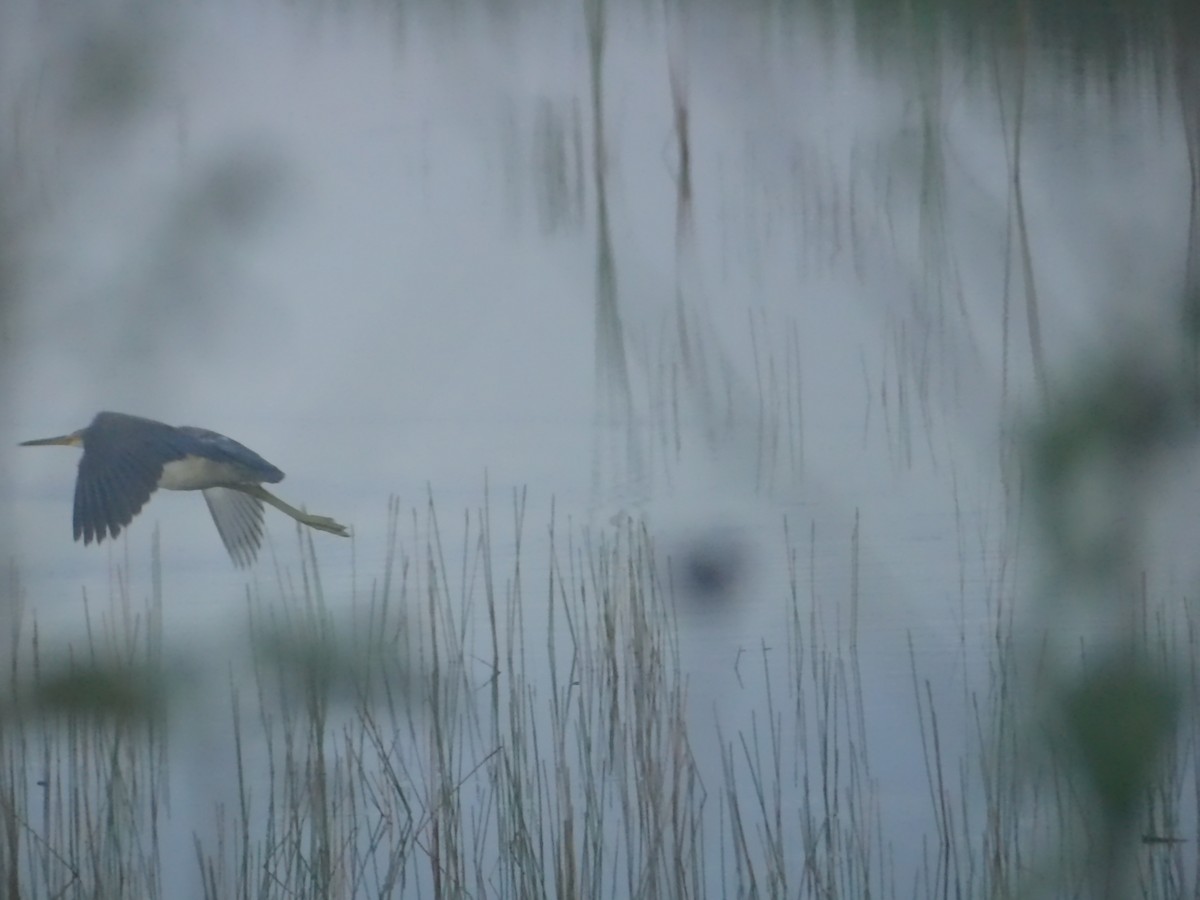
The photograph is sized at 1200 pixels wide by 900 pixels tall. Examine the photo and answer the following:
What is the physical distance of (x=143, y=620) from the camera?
225 cm

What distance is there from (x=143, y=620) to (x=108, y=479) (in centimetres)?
23

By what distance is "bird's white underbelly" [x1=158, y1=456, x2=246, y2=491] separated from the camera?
87.7 inches

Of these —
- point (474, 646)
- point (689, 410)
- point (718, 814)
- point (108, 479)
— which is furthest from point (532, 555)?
point (108, 479)

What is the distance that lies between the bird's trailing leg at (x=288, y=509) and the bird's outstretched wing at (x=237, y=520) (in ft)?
0.04

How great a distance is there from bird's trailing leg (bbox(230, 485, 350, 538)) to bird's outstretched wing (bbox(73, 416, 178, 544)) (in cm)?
12

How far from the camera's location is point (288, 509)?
88.6 inches

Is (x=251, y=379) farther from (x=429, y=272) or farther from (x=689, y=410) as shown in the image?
(x=689, y=410)

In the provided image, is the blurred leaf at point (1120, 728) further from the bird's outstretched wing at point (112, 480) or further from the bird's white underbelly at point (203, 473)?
the bird's outstretched wing at point (112, 480)

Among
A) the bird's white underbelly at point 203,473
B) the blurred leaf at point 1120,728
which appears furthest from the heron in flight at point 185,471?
the blurred leaf at point 1120,728

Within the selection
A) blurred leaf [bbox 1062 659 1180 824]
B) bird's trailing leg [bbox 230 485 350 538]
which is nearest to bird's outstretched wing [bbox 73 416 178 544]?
bird's trailing leg [bbox 230 485 350 538]

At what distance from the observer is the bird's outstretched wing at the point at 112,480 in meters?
2.14

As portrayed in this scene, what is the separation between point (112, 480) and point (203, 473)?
132 mm

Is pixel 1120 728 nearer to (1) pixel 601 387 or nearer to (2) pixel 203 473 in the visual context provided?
(1) pixel 601 387

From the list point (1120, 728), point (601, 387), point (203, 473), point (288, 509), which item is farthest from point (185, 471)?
point (1120, 728)
